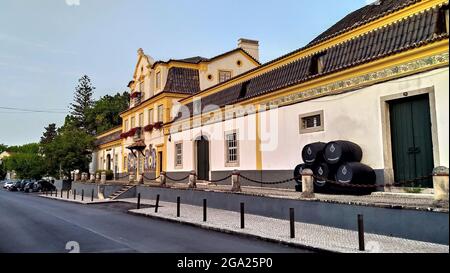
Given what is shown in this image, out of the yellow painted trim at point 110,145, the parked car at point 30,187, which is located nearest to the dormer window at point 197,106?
the yellow painted trim at point 110,145

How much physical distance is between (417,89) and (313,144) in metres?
3.95

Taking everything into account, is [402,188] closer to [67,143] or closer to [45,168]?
[67,143]

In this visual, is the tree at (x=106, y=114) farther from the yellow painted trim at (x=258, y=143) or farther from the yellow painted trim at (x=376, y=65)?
the yellow painted trim at (x=376, y=65)

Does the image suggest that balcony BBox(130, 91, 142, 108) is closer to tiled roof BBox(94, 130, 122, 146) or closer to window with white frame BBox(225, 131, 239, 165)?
tiled roof BBox(94, 130, 122, 146)

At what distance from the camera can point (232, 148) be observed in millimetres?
19781

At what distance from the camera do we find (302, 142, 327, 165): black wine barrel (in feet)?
43.2

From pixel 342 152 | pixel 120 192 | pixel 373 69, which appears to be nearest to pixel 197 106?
pixel 120 192

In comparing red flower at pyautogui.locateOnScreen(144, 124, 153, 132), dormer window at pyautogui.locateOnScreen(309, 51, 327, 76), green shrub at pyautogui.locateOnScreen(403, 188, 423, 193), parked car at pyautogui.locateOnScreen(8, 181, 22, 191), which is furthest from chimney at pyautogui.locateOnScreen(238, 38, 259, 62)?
parked car at pyautogui.locateOnScreen(8, 181, 22, 191)

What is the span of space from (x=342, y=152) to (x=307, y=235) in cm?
368

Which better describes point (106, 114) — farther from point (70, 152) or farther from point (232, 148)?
point (232, 148)

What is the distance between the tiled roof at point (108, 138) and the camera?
135 feet

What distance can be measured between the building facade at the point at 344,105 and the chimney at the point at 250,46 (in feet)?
25.4

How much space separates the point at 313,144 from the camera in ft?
44.3
